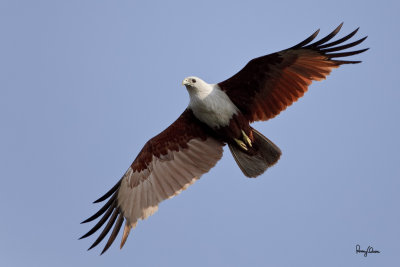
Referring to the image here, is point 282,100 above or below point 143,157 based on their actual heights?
below

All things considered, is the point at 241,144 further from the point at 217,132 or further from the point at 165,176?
the point at 165,176

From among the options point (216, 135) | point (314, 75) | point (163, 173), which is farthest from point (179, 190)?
point (314, 75)

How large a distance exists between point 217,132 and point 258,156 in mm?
793

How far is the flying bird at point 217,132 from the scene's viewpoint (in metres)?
9.84

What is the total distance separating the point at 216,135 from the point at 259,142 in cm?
74

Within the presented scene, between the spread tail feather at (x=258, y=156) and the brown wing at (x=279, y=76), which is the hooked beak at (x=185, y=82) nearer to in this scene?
the brown wing at (x=279, y=76)

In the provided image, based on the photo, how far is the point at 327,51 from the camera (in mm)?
9719

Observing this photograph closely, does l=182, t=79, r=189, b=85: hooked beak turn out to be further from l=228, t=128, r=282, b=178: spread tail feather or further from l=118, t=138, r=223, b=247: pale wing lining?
l=228, t=128, r=282, b=178: spread tail feather

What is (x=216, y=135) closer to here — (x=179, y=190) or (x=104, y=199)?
(x=179, y=190)

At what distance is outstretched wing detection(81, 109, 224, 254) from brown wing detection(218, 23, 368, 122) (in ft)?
2.75

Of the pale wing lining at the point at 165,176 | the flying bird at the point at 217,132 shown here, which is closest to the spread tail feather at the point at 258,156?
the flying bird at the point at 217,132

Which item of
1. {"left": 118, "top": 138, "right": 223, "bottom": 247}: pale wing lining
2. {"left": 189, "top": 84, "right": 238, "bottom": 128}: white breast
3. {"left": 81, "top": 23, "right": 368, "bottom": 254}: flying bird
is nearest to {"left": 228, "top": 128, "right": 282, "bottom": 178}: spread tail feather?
{"left": 81, "top": 23, "right": 368, "bottom": 254}: flying bird

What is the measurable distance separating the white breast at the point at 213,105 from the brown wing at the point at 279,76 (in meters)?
0.14

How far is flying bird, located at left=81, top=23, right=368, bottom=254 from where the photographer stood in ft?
32.3
